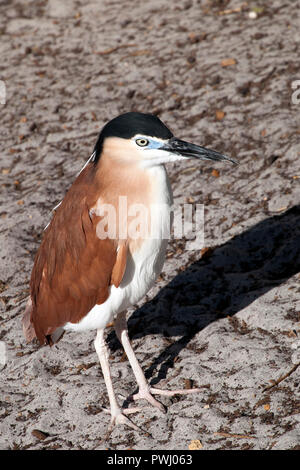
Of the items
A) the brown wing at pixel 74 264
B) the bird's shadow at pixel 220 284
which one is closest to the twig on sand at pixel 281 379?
the bird's shadow at pixel 220 284

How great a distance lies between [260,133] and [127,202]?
3.12 metres

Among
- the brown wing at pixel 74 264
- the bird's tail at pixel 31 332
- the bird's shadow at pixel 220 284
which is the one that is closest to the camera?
the brown wing at pixel 74 264

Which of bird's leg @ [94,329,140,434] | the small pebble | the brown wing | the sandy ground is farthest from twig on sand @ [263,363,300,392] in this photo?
the small pebble

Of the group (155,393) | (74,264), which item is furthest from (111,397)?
(74,264)

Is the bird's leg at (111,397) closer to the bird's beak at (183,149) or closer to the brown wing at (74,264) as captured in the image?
the brown wing at (74,264)

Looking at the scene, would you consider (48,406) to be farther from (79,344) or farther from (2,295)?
(2,295)

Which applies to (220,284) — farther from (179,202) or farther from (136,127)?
(136,127)

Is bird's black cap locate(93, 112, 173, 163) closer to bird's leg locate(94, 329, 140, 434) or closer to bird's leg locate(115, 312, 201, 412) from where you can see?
bird's leg locate(94, 329, 140, 434)

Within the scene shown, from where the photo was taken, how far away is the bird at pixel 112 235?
3.67m

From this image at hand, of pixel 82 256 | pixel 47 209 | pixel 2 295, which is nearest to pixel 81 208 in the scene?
pixel 82 256

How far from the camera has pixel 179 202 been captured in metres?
5.93

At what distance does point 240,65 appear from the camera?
24.3ft

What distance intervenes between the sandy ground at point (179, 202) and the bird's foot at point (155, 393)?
5 cm

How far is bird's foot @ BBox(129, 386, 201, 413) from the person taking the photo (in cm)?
415
